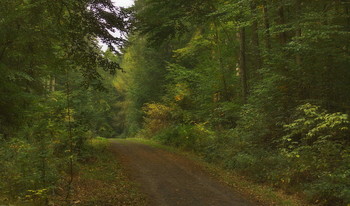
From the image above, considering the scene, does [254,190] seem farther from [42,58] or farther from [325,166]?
[42,58]

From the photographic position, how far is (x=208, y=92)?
20.1 m

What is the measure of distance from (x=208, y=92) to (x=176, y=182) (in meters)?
10.0

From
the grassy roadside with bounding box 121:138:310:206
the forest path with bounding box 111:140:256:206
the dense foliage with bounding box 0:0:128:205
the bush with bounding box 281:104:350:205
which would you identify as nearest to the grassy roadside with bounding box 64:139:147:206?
the forest path with bounding box 111:140:256:206

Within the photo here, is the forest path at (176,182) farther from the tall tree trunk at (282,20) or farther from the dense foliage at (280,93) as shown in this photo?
the tall tree trunk at (282,20)

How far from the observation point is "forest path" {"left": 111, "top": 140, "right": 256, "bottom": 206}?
8.87 metres

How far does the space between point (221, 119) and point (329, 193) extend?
Answer: 31.1 feet

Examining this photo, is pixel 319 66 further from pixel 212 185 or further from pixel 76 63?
pixel 76 63

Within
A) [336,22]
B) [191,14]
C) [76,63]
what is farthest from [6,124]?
[336,22]

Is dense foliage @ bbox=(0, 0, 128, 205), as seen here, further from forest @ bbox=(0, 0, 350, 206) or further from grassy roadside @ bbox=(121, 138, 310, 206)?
grassy roadside @ bbox=(121, 138, 310, 206)

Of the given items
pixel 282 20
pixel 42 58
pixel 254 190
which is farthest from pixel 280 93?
pixel 42 58

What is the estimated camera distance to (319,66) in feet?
37.6

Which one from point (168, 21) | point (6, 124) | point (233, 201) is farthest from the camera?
point (168, 21)

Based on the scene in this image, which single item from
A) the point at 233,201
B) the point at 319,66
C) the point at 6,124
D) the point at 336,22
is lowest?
the point at 233,201

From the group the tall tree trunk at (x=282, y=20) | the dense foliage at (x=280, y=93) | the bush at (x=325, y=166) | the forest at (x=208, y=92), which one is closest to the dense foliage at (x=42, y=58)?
the forest at (x=208, y=92)
